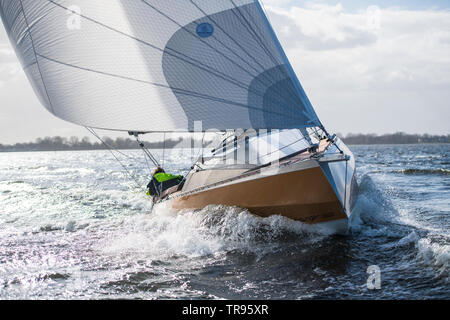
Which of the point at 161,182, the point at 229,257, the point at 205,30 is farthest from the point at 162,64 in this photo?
the point at 229,257

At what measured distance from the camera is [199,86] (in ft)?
17.2

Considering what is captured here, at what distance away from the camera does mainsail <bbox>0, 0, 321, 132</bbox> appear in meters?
5.02

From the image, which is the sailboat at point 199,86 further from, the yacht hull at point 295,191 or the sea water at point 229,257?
the sea water at point 229,257

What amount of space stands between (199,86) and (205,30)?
74 cm

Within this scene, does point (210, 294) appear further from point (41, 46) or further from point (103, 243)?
point (41, 46)

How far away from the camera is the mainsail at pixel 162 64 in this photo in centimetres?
502

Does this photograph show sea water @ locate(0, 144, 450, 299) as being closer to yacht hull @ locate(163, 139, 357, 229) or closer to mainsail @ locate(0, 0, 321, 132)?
yacht hull @ locate(163, 139, 357, 229)

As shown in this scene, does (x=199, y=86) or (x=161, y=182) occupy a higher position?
(x=199, y=86)

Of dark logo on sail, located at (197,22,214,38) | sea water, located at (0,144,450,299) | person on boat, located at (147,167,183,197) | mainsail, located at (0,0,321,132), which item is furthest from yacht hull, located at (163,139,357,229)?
person on boat, located at (147,167,183,197)

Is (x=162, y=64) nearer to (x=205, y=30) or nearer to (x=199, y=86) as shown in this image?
(x=199, y=86)

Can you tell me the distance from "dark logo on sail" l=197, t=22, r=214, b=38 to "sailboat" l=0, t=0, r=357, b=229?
0.04ft

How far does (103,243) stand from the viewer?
5938 mm

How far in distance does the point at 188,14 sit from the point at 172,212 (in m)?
A: 3.13
